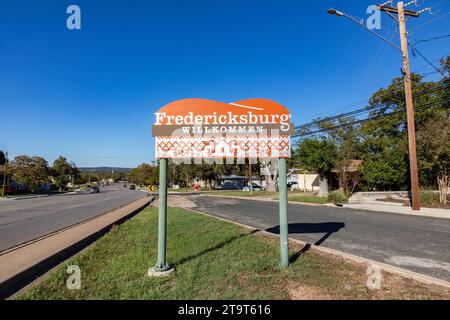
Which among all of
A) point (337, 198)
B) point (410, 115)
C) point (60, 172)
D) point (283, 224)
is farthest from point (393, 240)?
point (60, 172)

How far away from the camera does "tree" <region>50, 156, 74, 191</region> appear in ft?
199

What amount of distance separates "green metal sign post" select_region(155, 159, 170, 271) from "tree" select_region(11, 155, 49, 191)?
5117cm

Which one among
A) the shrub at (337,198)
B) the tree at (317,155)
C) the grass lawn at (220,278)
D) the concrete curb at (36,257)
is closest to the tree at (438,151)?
the shrub at (337,198)

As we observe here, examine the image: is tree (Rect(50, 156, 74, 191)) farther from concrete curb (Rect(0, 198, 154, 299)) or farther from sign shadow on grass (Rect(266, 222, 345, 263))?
sign shadow on grass (Rect(266, 222, 345, 263))

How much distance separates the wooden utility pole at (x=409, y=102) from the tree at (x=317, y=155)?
31.9ft

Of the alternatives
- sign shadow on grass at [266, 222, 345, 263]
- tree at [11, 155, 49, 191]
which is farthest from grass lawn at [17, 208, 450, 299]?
tree at [11, 155, 49, 191]

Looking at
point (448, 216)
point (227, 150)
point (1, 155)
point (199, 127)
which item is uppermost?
point (1, 155)

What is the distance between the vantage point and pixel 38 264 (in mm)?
4684

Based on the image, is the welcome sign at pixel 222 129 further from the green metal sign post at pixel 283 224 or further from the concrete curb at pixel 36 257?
the concrete curb at pixel 36 257

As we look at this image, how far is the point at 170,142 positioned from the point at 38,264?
3318 mm

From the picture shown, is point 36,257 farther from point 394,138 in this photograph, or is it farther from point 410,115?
point 394,138

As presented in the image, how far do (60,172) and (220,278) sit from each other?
72.8 m
